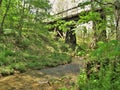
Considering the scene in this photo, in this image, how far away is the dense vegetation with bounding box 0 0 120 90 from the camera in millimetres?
6598

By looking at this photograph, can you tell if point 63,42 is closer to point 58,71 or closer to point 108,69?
point 58,71

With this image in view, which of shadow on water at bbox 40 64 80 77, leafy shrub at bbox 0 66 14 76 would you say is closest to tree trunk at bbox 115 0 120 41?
leafy shrub at bbox 0 66 14 76

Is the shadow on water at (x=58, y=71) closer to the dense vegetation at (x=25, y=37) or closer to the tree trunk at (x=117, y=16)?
the dense vegetation at (x=25, y=37)

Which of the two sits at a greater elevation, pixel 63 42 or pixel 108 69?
pixel 108 69

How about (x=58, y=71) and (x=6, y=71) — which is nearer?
(x=6, y=71)

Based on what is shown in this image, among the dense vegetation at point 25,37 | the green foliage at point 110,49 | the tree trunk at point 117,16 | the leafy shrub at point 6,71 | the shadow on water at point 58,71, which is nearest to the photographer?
the green foliage at point 110,49

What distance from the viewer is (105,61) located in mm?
7289

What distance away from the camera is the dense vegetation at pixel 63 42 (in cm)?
660

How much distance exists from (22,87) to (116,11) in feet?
18.0

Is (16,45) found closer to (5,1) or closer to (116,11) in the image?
(5,1)

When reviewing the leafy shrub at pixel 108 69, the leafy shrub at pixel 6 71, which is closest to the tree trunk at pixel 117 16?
the leafy shrub at pixel 108 69

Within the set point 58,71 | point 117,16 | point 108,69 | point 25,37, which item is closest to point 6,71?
point 58,71

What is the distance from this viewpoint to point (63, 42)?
3095 cm

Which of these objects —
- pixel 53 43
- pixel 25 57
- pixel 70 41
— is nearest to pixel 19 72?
pixel 25 57
